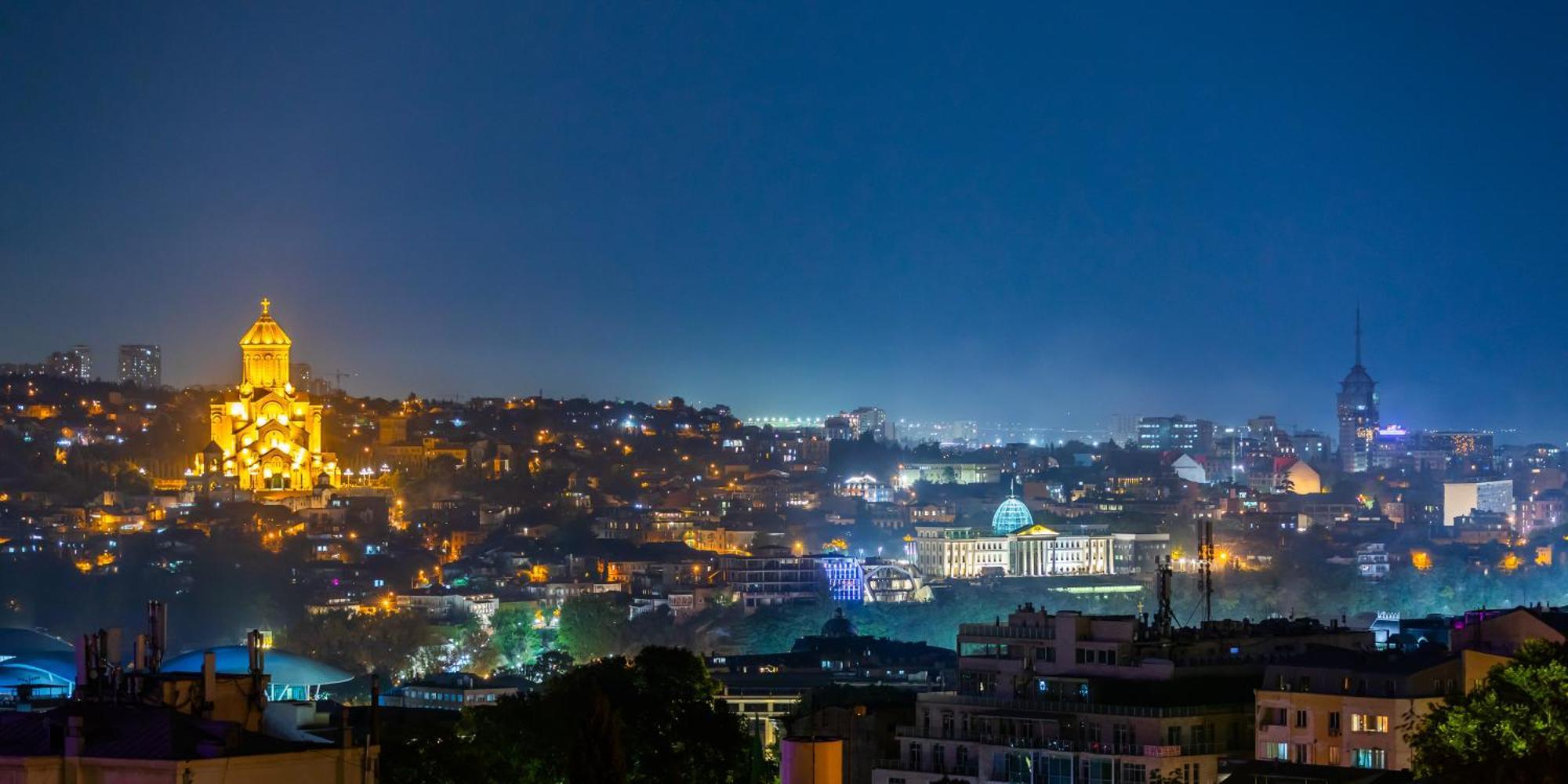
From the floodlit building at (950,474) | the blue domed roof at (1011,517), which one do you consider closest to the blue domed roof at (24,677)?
the blue domed roof at (1011,517)

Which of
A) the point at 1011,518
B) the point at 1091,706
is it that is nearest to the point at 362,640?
the point at 1091,706

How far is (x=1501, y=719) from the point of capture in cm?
2967

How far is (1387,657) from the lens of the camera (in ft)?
124

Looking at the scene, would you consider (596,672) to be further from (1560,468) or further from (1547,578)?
(1560,468)

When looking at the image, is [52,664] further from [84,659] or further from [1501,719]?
[1501,719]

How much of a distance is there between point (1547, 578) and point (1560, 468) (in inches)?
2107

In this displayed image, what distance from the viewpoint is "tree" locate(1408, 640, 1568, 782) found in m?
28.1

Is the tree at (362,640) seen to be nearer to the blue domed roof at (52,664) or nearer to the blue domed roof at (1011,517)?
the blue domed roof at (52,664)

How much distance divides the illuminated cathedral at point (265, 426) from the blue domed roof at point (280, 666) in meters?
44.2

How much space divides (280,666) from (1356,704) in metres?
35.7

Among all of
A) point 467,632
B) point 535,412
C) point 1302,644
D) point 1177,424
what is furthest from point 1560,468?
point 1302,644

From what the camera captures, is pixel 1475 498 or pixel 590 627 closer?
pixel 590 627

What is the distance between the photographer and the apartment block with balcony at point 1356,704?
35.6m

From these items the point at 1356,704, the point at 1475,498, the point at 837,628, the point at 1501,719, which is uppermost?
the point at 1475,498
